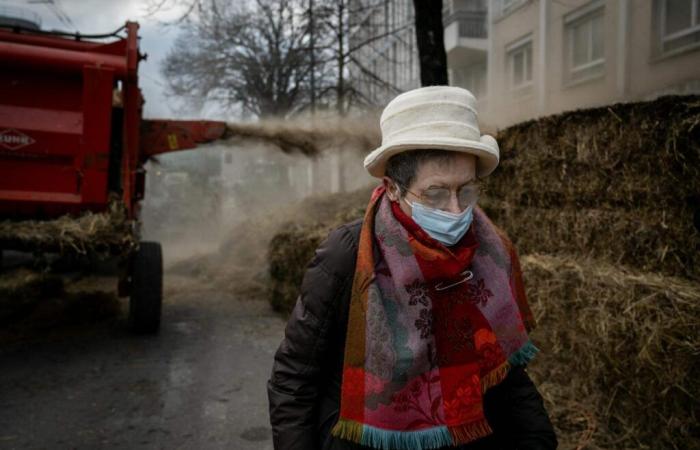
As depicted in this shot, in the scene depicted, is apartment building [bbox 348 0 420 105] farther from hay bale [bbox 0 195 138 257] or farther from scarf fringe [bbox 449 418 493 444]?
scarf fringe [bbox 449 418 493 444]

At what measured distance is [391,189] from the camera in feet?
6.19

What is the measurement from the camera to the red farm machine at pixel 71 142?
5770mm

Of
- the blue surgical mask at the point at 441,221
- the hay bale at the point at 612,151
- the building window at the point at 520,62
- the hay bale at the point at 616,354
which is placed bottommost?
the hay bale at the point at 616,354

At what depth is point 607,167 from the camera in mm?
4004

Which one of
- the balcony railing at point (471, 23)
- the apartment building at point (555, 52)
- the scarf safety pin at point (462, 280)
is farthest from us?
the balcony railing at point (471, 23)

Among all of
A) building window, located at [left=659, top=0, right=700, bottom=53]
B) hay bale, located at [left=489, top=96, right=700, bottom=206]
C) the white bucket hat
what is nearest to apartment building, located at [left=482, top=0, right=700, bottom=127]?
building window, located at [left=659, top=0, right=700, bottom=53]

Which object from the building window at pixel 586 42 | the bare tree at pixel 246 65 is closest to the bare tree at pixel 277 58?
the bare tree at pixel 246 65

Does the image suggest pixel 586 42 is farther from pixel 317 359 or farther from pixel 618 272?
pixel 317 359

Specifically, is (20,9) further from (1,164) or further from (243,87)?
(243,87)

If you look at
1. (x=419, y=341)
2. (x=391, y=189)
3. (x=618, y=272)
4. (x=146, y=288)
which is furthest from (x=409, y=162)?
(x=146, y=288)

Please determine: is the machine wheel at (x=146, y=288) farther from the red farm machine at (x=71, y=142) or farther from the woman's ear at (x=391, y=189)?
the woman's ear at (x=391, y=189)

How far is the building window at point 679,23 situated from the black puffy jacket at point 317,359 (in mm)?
6515

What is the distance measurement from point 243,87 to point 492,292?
22.1 meters

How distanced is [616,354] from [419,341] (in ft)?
7.47
